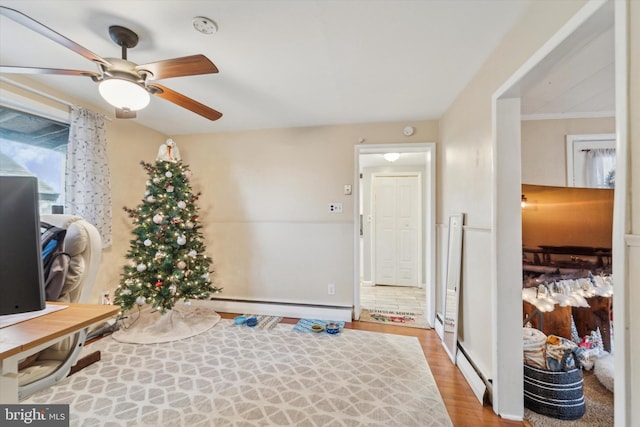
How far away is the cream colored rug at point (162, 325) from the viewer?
7.94 ft

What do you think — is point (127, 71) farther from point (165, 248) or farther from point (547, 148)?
point (547, 148)

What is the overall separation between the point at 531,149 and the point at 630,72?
197 cm

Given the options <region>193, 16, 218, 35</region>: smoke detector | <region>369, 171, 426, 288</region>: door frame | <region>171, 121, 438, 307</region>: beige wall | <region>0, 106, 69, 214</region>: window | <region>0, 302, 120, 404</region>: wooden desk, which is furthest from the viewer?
<region>369, 171, 426, 288</region>: door frame

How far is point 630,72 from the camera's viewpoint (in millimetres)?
740

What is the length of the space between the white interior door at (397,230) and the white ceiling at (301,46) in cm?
212

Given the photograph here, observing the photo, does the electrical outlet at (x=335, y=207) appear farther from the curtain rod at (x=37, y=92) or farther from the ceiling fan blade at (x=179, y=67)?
the curtain rod at (x=37, y=92)

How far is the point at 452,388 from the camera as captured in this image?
1.78 meters

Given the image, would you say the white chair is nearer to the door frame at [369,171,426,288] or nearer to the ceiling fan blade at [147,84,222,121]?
the ceiling fan blade at [147,84,222,121]

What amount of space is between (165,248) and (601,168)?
4422 millimetres

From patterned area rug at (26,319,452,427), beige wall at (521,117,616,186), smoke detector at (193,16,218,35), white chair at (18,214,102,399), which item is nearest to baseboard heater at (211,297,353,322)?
patterned area rug at (26,319,452,427)

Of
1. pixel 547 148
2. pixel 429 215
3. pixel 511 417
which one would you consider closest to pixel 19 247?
pixel 511 417

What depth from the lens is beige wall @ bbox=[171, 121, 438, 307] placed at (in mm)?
3029

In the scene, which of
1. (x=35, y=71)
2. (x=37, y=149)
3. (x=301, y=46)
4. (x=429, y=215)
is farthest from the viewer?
(x=429, y=215)

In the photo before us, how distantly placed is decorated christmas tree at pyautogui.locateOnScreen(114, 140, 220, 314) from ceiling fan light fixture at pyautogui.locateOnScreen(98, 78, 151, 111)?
1.34 meters
